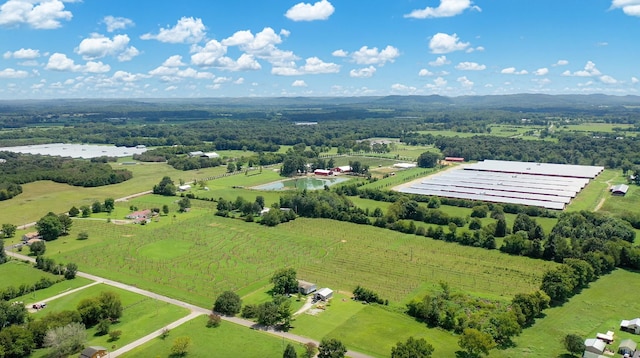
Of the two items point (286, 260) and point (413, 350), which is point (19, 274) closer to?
point (286, 260)

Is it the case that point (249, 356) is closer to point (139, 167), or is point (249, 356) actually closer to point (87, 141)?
point (139, 167)

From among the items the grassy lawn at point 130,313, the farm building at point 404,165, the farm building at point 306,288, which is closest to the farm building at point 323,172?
the farm building at point 404,165

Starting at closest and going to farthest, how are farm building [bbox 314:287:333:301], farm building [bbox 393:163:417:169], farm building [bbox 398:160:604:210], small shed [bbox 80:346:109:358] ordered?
small shed [bbox 80:346:109:358] → farm building [bbox 314:287:333:301] → farm building [bbox 398:160:604:210] → farm building [bbox 393:163:417:169]

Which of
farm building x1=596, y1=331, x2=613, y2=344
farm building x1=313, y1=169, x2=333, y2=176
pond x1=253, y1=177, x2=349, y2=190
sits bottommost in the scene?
farm building x1=596, y1=331, x2=613, y2=344

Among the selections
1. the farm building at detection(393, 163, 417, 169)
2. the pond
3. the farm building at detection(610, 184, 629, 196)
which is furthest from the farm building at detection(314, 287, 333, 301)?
the farm building at detection(393, 163, 417, 169)

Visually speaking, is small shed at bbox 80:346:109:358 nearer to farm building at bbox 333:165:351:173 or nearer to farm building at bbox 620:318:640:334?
farm building at bbox 620:318:640:334

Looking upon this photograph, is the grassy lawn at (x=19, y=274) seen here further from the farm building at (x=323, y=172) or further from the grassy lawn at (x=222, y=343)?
the farm building at (x=323, y=172)
